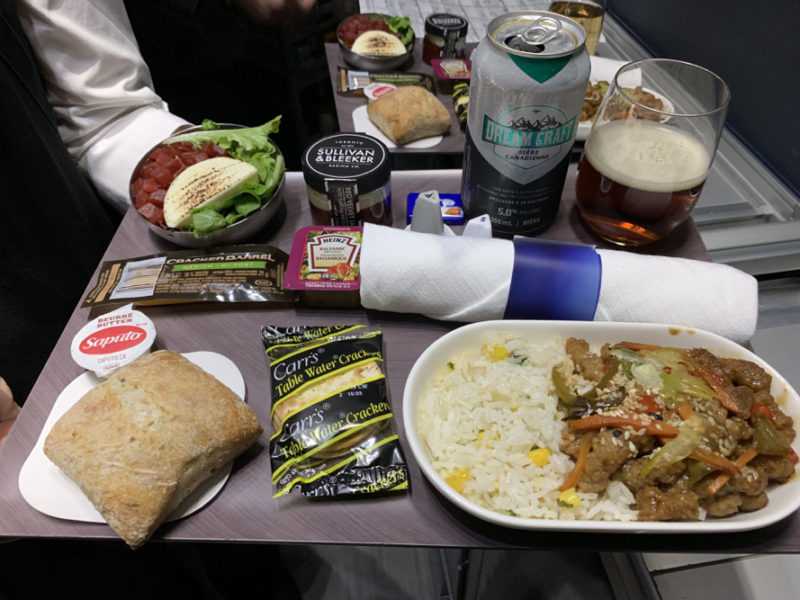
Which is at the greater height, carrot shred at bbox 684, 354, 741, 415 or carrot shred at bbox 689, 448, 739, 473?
carrot shred at bbox 684, 354, 741, 415

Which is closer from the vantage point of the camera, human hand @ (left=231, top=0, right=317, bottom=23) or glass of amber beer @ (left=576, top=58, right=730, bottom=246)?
glass of amber beer @ (left=576, top=58, right=730, bottom=246)

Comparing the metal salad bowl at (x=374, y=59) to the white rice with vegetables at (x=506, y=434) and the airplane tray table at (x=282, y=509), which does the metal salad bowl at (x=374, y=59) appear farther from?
the white rice with vegetables at (x=506, y=434)

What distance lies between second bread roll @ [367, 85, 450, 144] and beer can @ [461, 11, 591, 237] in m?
0.77

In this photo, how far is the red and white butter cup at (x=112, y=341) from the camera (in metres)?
0.90

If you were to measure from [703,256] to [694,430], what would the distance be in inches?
20.9

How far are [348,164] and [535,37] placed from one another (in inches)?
17.1

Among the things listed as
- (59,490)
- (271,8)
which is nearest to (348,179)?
(59,490)

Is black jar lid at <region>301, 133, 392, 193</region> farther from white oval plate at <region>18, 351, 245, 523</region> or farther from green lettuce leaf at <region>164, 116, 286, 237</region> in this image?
white oval plate at <region>18, 351, 245, 523</region>

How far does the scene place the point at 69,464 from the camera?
0.75m

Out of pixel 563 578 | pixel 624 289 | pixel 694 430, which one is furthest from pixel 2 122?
pixel 563 578

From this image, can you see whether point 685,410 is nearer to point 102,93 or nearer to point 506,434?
point 506,434

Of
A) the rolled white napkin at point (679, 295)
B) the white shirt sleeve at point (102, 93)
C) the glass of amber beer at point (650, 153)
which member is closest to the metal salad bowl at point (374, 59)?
the white shirt sleeve at point (102, 93)

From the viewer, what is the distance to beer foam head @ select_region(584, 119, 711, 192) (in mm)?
985

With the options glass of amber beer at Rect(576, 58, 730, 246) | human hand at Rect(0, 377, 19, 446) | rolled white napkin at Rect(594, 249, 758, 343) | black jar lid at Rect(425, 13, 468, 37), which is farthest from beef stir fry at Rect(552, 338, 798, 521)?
black jar lid at Rect(425, 13, 468, 37)
